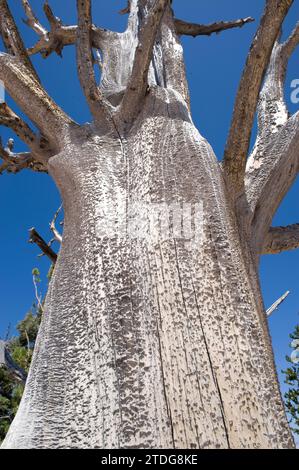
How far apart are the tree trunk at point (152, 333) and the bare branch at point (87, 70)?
16.7 inches

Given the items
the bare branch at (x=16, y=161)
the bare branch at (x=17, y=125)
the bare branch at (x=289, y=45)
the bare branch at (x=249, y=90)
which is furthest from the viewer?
the bare branch at (x=16, y=161)

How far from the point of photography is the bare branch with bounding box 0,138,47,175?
276cm

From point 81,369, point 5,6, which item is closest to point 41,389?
point 81,369

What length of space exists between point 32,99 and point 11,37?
1.91 ft

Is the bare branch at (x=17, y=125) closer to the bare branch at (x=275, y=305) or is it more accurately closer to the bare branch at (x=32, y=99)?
the bare branch at (x=32, y=99)

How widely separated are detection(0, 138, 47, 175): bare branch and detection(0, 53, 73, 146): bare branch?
39.0 inches

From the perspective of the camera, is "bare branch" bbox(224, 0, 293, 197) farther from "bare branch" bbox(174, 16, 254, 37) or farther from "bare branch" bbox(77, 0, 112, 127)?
"bare branch" bbox(174, 16, 254, 37)

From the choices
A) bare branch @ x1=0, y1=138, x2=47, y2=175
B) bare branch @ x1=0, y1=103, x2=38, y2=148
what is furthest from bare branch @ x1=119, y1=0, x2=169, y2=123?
bare branch @ x1=0, y1=138, x2=47, y2=175

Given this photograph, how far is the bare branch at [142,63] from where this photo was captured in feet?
5.28

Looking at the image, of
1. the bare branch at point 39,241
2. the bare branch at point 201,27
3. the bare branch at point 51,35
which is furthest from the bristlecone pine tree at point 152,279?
the bare branch at point 201,27

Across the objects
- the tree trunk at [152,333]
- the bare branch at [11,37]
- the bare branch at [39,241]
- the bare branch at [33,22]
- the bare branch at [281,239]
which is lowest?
the tree trunk at [152,333]

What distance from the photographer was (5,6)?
6.86 ft

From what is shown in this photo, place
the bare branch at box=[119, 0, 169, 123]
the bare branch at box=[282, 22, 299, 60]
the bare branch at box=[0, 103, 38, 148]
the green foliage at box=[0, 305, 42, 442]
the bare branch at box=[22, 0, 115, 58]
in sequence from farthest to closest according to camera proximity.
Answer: the green foliage at box=[0, 305, 42, 442], the bare branch at box=[22, 0, 115, 58], the bare branch at box=[282, 22, 299, 60], the bare branch at box=[0, 103, 38, 148], the bare branch at box=[119, 0, 169, 123]
